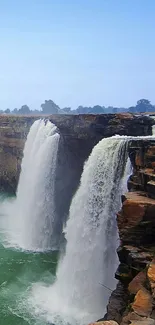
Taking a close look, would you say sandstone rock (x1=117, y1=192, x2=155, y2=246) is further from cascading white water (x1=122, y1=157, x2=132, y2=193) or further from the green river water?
the green river water

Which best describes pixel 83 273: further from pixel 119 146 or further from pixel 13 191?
pixel 13 191

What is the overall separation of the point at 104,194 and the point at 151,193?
3.51 meters

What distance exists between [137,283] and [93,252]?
215 inches

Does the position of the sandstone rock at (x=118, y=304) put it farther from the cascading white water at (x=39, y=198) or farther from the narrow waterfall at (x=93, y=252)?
the cascading white water at (x=39, y=198)

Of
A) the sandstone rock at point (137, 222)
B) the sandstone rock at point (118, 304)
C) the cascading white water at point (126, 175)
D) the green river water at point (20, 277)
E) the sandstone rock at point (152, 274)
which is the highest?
the cascading white water at point (126, 175)

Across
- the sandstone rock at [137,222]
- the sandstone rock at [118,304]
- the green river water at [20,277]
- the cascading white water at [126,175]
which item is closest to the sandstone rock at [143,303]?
the sandstone rock at [118,304]

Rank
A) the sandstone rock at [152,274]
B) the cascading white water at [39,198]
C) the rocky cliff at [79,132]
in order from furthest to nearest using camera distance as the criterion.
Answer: the cascading white water at [39,198] → the rocky cliff at [79,132] → the sandstone rock at [152,274]

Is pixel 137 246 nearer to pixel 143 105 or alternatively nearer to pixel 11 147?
pixel 11 147

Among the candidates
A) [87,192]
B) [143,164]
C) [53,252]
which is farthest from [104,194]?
[53,252]

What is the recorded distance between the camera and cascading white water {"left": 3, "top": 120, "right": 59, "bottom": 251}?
79.2 feet

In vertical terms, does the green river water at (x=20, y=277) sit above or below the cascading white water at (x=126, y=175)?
below

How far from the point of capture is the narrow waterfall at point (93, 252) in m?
15.3

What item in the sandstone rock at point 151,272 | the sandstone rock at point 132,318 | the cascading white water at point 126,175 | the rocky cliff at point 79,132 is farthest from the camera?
the rocky cliff at point 79,132

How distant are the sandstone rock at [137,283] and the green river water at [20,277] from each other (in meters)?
5.35
